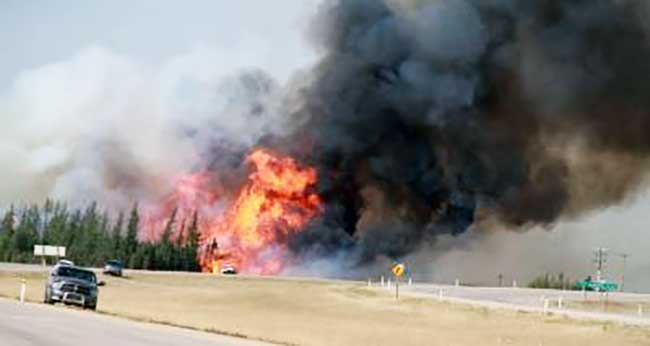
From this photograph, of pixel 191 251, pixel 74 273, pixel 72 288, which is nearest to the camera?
pixel 72 288

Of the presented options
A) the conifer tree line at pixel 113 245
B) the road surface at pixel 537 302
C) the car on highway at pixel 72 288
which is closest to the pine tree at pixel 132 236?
the conifer tree line at pixel 113 245

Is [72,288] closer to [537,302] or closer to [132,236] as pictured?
[537,302]

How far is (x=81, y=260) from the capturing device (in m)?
140

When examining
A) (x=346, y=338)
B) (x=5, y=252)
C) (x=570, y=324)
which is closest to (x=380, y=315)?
(x=570, y=324)

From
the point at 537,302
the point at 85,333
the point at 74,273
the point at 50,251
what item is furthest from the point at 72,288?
the point at 50,251

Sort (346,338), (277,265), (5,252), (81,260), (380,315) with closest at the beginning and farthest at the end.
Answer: (346,338) → (380,315) → (277,265) → (81,260) → (5,252)

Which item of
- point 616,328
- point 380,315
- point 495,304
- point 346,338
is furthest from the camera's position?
point 495,304

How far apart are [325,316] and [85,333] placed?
31.2m

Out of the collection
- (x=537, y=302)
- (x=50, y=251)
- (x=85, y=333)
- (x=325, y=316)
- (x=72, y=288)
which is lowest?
(x=325, y=316)

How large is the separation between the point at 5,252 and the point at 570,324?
12223 cm

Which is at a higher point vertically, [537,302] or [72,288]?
[72,288]

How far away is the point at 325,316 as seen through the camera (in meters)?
56.5

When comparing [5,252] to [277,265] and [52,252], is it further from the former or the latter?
[277,265]

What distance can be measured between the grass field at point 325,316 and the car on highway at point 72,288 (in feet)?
4.50
